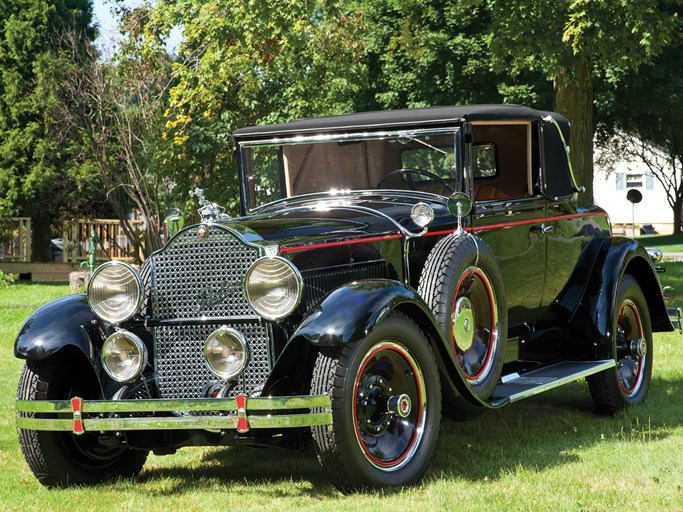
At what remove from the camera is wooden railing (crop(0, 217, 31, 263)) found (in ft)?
82.5

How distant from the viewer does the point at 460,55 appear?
79.1 feet

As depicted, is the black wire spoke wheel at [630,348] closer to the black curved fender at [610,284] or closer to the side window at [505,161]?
the black curved fender at [610,284]

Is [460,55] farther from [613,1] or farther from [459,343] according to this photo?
[459,343]

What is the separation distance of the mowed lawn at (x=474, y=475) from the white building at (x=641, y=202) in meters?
45.2

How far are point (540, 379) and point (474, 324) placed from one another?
2.47ft

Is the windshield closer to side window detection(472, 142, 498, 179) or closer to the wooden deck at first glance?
side window detection(472, 142, 498, 179)

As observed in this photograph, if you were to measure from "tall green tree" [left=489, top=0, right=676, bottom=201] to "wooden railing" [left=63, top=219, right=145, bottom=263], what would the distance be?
14540 millimetres

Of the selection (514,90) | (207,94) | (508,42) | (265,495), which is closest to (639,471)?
(265,495)

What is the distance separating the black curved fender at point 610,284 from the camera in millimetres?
6766

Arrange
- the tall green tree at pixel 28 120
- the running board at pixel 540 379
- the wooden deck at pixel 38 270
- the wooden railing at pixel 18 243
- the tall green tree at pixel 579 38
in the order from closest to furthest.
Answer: the running board at pixel 540 379 < the tall green tree at pixel 579 38 < the tall green tree at pixel 28 120 < the wooden railing at pixel 18 243 < the wooden deck at pixel 38 270

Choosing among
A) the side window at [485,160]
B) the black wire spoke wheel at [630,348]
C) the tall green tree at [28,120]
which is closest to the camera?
the side window at [485,160]

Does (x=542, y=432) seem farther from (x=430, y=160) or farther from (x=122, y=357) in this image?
(x=122, y=357)

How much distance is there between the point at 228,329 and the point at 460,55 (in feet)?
66.7

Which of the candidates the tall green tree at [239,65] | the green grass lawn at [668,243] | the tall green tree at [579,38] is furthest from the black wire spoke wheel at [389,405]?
the green grass lawn at [668,243]
